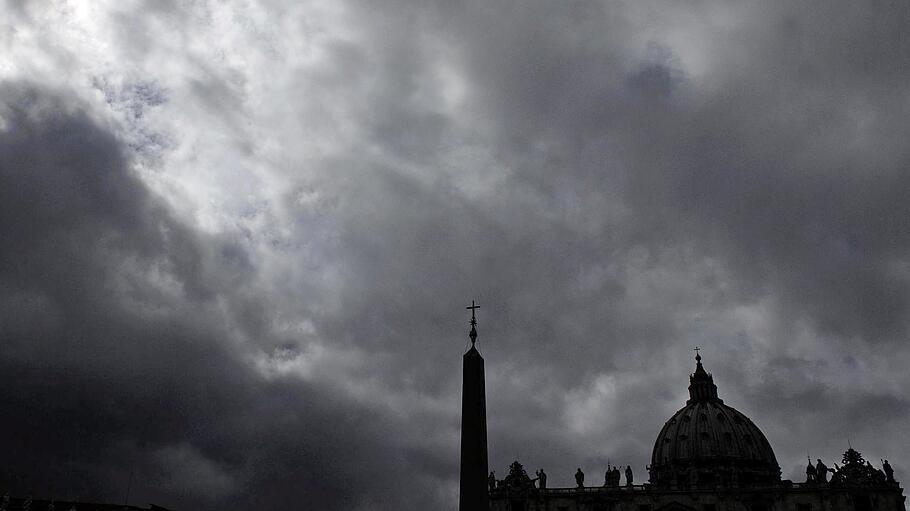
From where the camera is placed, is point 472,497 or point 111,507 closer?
point 472,497

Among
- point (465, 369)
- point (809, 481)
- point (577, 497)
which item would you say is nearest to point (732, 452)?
point (809, 481)

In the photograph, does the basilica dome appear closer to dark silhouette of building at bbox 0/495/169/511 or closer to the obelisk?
dark silhouette of building at bbox 0/495/169/511

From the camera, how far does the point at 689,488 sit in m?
95.3

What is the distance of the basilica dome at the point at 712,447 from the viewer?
114m

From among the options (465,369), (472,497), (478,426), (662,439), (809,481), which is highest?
(662,439)

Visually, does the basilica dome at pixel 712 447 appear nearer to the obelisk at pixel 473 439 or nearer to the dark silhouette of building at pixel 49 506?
the dark silhouette of building at pixel 49 506

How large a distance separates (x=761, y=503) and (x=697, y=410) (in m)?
37.6

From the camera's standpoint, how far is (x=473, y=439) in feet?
76.2

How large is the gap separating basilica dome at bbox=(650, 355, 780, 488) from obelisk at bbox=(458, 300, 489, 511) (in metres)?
90.0

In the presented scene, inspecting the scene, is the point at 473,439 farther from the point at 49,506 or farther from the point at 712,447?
the point at 712,447

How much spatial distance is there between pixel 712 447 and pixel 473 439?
10611 cm

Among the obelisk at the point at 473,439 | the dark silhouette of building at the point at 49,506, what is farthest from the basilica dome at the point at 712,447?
the obelisk at the point at 473,439

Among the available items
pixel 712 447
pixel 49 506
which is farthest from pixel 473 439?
pixel 712 447

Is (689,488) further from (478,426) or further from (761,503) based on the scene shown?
(478,426)
